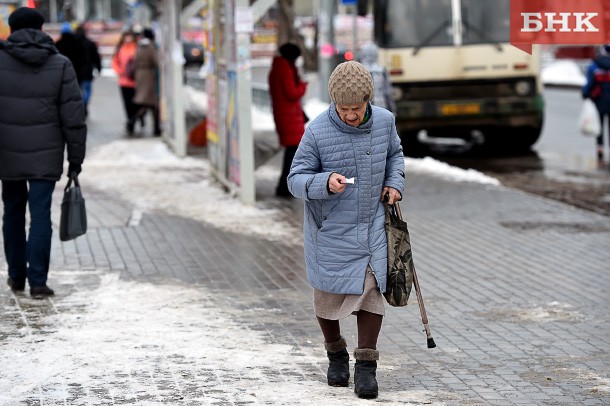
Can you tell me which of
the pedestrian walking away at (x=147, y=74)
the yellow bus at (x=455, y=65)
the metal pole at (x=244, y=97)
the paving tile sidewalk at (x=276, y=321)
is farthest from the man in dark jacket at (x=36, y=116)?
the pedestrian walking away at (x=147, y=74)

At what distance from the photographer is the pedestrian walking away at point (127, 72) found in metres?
23.5

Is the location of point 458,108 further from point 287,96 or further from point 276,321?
point 276,321

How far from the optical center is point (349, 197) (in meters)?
6.43

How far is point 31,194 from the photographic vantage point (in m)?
8.91

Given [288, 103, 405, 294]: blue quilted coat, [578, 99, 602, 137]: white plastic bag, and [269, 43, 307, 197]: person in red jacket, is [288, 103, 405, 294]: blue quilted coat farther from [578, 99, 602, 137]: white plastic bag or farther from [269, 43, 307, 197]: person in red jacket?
[578, 99, 602, 137]: white plastic bag

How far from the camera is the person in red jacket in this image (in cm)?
1406

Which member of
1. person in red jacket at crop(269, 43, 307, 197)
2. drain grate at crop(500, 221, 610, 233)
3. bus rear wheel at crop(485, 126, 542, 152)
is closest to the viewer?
drain grate at crop(500, 221, 610, 233)

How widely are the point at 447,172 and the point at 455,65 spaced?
2.86 metres

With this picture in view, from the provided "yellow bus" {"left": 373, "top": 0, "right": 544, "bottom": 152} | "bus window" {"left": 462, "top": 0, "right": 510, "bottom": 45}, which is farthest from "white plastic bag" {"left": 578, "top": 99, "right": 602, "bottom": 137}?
"bus window" {"left": 462, "top": 0, "right": 510, "bottom": 45}

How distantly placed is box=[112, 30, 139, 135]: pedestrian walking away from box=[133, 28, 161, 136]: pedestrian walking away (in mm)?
380

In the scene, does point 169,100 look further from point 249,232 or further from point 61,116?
point 61,116

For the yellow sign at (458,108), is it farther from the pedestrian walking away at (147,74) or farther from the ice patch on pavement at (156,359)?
the ice patch on pavement at (156,359)

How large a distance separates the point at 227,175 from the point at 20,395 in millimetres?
8432

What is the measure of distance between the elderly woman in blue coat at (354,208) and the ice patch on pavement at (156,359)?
0.38 metres
